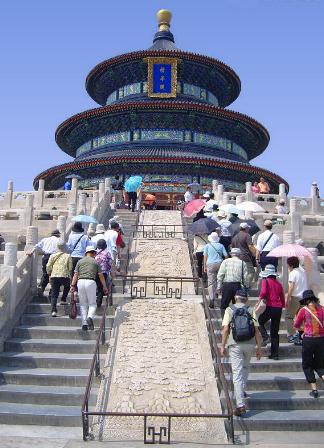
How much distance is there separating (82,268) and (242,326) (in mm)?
3748

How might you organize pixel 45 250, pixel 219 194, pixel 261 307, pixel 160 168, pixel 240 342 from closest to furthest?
pixel 240 342 < pixel 261 307 < pixel 45 250 < pixel 219 194 < pixel 160 168

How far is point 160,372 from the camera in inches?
362

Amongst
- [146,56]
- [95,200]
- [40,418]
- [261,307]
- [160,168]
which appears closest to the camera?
[40,418]

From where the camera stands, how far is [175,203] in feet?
104

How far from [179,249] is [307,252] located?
202 inches

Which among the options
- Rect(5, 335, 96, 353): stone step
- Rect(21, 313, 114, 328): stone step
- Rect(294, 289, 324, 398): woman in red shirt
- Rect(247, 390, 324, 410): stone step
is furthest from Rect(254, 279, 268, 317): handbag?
Rect(5, 335, 96, 353): stone step

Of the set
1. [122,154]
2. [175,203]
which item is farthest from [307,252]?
[122,154]

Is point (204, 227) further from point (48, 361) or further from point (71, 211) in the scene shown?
point (71, 211)

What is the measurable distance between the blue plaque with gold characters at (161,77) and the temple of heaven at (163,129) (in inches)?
2.6

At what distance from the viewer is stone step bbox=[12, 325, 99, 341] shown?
10.6m

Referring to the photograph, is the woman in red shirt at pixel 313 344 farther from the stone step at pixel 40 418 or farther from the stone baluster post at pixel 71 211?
the stone baluster post at pixel 71 211

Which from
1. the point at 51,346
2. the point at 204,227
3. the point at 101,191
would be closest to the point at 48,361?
the point at 51,346

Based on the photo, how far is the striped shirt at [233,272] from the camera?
34.4ft

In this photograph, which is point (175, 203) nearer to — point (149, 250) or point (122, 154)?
point (122, 154)
